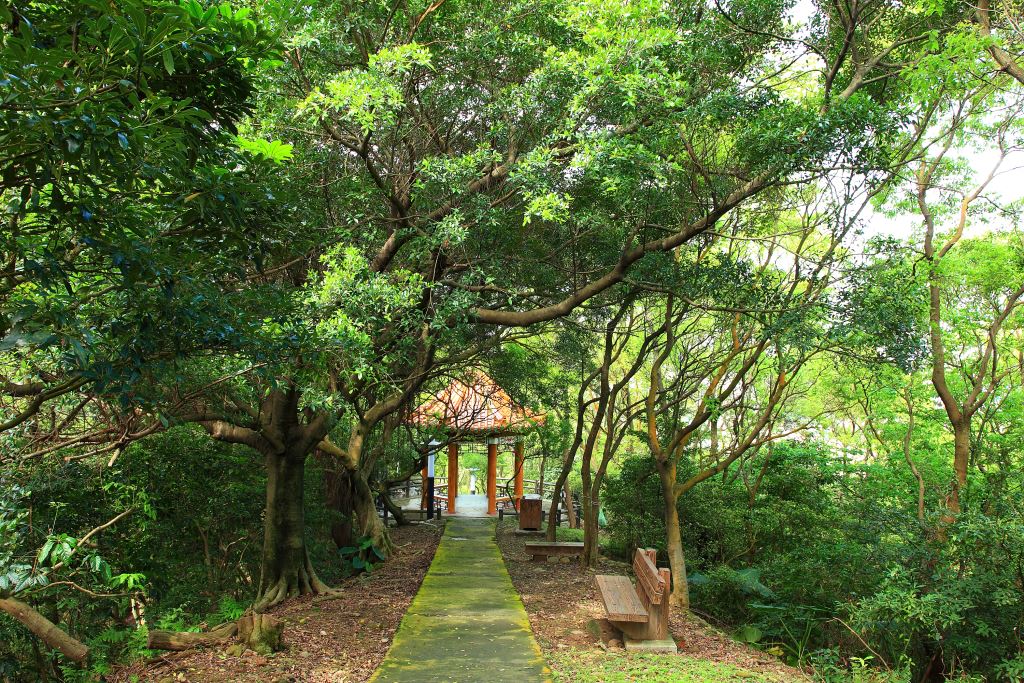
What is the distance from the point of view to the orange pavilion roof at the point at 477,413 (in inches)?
676

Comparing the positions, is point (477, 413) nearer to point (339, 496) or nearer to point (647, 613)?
point (339, 496)

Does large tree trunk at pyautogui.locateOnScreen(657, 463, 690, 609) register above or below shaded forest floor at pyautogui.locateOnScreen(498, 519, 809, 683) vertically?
above

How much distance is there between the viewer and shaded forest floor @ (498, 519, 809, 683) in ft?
22.4

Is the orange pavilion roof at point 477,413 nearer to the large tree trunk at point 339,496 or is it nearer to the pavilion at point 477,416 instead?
the pavilion at point 477,416

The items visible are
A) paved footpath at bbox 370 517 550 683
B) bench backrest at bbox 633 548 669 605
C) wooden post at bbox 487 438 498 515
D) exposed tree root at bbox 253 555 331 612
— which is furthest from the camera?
wooden post at bbox 487 438 498 515

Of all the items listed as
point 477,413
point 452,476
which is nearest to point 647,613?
point 477,413

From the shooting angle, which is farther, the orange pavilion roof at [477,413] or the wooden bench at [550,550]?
the orange pavilion roof at [477,413]

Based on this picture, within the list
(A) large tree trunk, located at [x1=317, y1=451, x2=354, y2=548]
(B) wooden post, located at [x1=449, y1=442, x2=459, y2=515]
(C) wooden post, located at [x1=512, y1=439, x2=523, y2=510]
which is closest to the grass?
(A) large tree trunk, located at [x1=317, y1=451, x2=354, y2=548]

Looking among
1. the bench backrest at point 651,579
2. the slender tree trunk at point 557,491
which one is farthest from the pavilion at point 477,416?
the bench backrest at point 651,579

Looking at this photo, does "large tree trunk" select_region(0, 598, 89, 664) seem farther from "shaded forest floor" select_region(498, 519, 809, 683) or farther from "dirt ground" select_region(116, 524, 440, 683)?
"shaded forest floor" select_region(498, 519, 809, 683)

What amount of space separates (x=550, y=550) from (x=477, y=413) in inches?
175

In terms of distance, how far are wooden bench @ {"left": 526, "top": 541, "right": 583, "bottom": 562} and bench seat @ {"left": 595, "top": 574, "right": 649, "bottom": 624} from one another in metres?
4.82

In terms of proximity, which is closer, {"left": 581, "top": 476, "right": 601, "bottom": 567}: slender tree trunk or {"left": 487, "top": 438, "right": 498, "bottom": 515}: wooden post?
{"left": 581, "top": 476, "right": 601, "bottom": 567}: slender tree trunk

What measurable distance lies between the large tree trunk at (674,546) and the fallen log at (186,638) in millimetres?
6202
